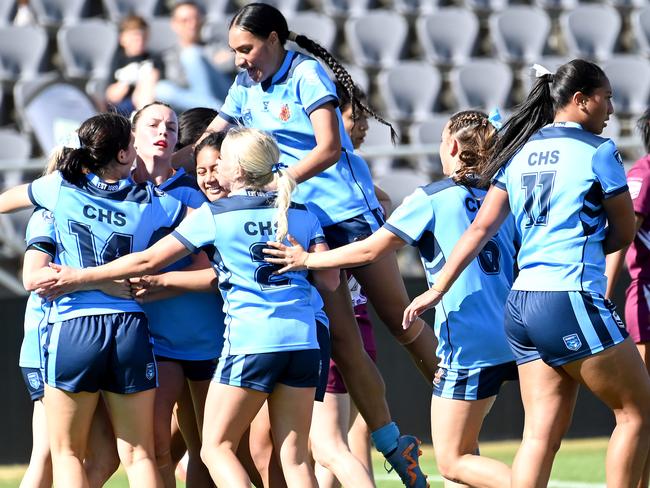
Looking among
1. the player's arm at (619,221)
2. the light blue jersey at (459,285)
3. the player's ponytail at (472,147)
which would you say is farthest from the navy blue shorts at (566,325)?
the player's ponytail at (472,147)

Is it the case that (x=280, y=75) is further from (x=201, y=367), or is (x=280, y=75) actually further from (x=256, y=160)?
(x=201, y=367)

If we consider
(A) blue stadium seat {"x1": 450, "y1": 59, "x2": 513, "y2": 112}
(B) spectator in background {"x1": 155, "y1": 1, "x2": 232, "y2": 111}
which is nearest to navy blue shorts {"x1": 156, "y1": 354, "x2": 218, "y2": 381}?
(B) spectator in background {"x1": 155, "y1": 1, "x2": 232, "y2": 111}

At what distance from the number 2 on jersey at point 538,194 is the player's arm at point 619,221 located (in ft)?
0.67

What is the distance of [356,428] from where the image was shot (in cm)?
613

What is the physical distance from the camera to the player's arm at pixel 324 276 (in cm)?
460

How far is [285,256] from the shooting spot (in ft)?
14.5

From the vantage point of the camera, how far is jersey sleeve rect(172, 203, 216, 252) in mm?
4426

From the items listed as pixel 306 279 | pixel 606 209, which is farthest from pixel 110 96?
pixel 606 209

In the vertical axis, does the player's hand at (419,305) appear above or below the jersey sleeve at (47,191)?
below

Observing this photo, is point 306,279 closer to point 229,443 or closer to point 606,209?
point 229,443

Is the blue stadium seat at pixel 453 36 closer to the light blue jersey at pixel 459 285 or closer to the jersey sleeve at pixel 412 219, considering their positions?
Result: the light blue jersey at pixel 459 285

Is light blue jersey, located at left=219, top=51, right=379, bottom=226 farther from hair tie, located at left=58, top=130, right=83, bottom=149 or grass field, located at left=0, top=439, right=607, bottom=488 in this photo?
grass field, located at left=0, top=439, right=607, bottom=488

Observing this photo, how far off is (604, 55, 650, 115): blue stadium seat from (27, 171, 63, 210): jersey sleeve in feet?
27.1

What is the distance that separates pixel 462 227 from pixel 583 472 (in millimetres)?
3135
